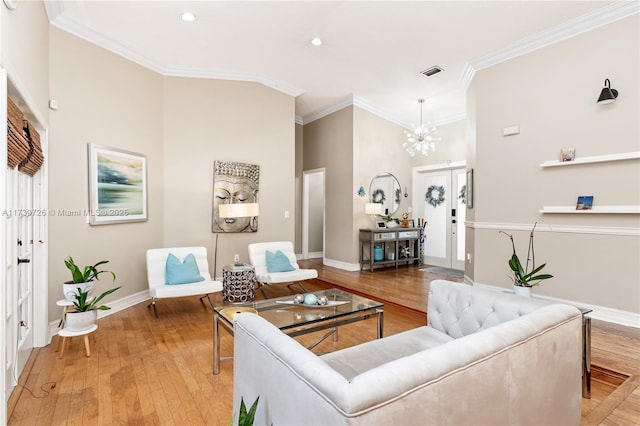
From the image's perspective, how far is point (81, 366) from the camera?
250cm

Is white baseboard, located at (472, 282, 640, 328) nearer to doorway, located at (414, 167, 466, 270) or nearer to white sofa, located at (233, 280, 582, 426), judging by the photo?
white sofa, located at (233, 280, 582, 426)

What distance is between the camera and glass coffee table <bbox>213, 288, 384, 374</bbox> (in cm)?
233

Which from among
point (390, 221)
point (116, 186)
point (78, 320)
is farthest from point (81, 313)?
point (390, 221)

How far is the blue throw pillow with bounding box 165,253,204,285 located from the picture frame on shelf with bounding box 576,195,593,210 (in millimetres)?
4198

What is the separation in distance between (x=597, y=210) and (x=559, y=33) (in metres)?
1.95

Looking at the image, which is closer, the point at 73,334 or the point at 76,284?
the point at 73,334

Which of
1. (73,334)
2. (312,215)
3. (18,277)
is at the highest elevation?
(312,215)

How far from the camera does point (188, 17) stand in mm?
3439

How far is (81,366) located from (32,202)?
1.45 meters

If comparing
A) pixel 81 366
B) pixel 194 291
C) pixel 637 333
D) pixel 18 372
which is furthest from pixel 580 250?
pixel 18 372

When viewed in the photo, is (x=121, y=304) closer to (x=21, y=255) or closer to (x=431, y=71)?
(x=21, y=255)

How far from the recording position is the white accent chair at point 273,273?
4.23 meters

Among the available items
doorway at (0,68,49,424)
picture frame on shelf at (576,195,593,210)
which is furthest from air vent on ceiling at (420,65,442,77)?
doorway at (0,68,49,424)

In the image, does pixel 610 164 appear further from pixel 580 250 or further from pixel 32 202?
pixel 32 202
